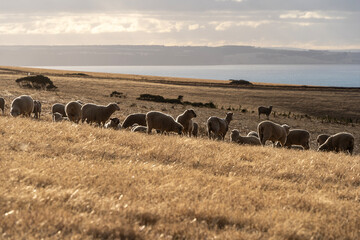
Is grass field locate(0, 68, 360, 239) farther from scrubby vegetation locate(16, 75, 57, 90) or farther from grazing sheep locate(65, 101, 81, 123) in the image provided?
scrubby vegetation locate(16, 75, 57, 90)

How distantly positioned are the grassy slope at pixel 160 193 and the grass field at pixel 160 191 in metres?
0.02

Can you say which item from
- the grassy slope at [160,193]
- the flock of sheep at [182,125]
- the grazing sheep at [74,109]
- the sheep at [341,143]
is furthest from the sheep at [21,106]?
the sheep at [341,143]

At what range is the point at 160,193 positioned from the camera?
743 cm

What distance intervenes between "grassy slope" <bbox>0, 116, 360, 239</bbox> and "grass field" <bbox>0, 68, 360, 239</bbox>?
19 millimetres

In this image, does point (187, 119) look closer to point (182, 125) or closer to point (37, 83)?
point (182, 125)

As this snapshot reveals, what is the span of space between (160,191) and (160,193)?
11 centimetres

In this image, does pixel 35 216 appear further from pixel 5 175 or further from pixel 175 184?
pixel 175 184

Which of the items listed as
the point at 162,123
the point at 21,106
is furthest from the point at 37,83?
the point at 162,123

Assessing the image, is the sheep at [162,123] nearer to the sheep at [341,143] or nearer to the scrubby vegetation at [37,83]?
the sheep at [341,143]

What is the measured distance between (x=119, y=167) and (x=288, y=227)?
152 inches

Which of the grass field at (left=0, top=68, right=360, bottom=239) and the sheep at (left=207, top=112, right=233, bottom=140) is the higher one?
the grass field at (left=0, top=68, right=360, bottom=239)

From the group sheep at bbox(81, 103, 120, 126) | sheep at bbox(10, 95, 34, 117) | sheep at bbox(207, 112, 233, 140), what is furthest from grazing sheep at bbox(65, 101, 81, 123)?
sheep at bbox(207, 112, 233, 140)

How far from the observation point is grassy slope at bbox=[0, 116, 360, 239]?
586cm

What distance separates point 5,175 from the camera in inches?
291
